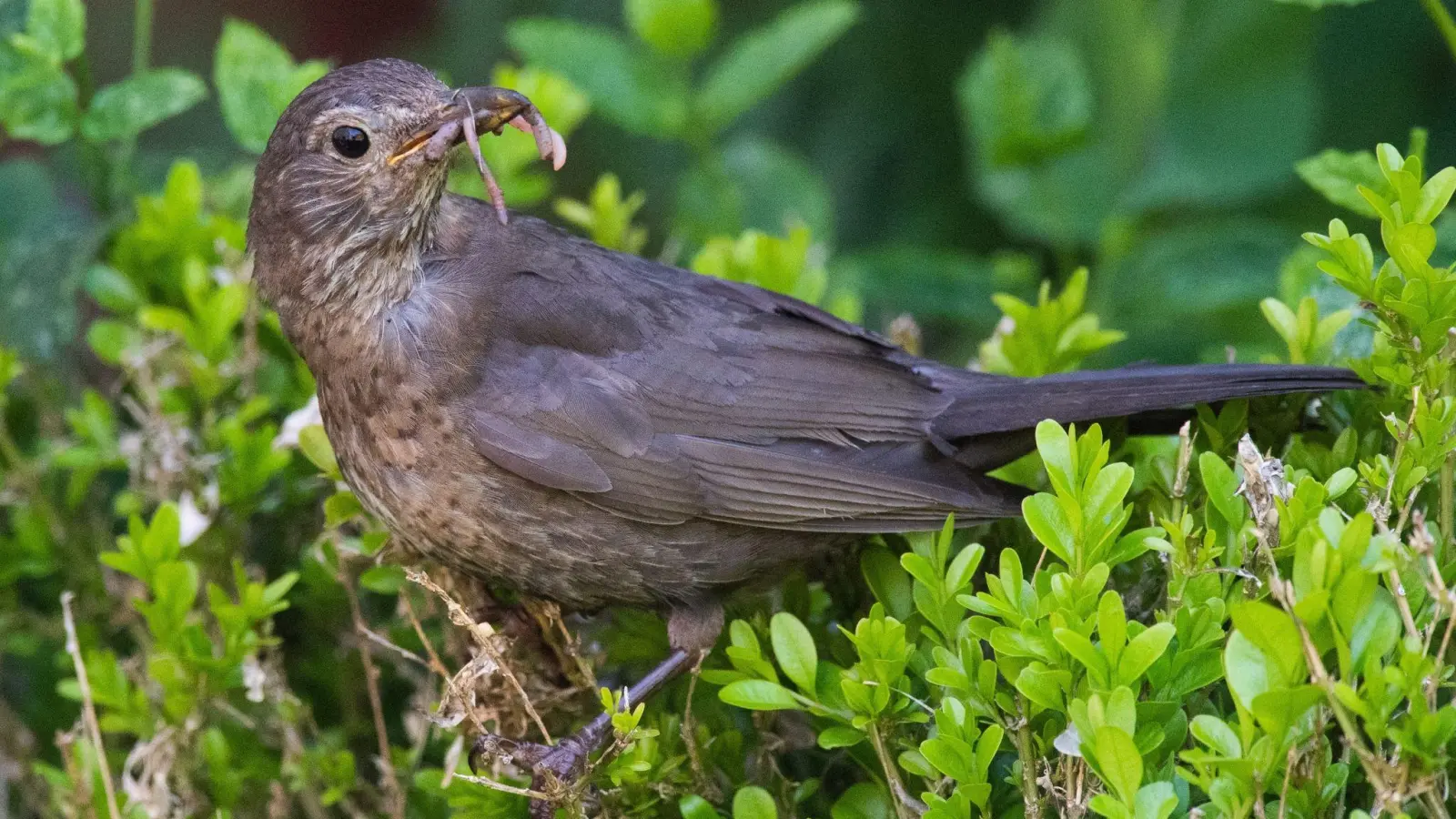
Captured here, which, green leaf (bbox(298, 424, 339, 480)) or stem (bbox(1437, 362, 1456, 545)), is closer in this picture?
stem (bbox(1437, 362, 1456, 545))

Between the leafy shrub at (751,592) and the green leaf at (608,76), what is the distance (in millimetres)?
10

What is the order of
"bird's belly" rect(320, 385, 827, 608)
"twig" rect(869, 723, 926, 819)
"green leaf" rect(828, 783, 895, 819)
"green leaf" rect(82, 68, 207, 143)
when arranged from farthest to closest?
"green leaf" rect(82, 68, 207, 143) < "bird's belly" rect(320, 385, 827, 608) < "green leaf" rect(828, 783, 895, 819) < "twig" rect(869, 723, 926, 819)

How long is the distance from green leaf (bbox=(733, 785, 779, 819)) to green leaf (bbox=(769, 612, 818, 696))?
16 centimetres

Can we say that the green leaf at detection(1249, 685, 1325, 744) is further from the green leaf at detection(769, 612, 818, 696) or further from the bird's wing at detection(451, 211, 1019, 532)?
the bird's wing at detection(451, 211, 1019, 532)

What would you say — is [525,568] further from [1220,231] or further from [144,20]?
[1220,231]

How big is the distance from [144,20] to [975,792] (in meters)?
2.30

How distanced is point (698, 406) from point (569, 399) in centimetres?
22

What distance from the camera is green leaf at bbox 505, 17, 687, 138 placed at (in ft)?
12.1

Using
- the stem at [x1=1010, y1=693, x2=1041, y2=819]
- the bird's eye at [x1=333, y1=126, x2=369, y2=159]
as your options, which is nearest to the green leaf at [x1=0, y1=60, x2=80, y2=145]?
the bird's eye at [x1=333, y1=126, x2=369, y2=159]

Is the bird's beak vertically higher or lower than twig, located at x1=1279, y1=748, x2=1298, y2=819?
higher

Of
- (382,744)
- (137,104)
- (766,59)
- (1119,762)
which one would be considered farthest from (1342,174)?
(137,104)

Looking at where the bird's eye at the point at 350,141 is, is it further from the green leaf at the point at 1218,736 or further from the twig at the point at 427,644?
the green leaf at the point at 1218,736

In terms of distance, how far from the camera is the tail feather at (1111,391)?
225 centimetres

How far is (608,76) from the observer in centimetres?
371
